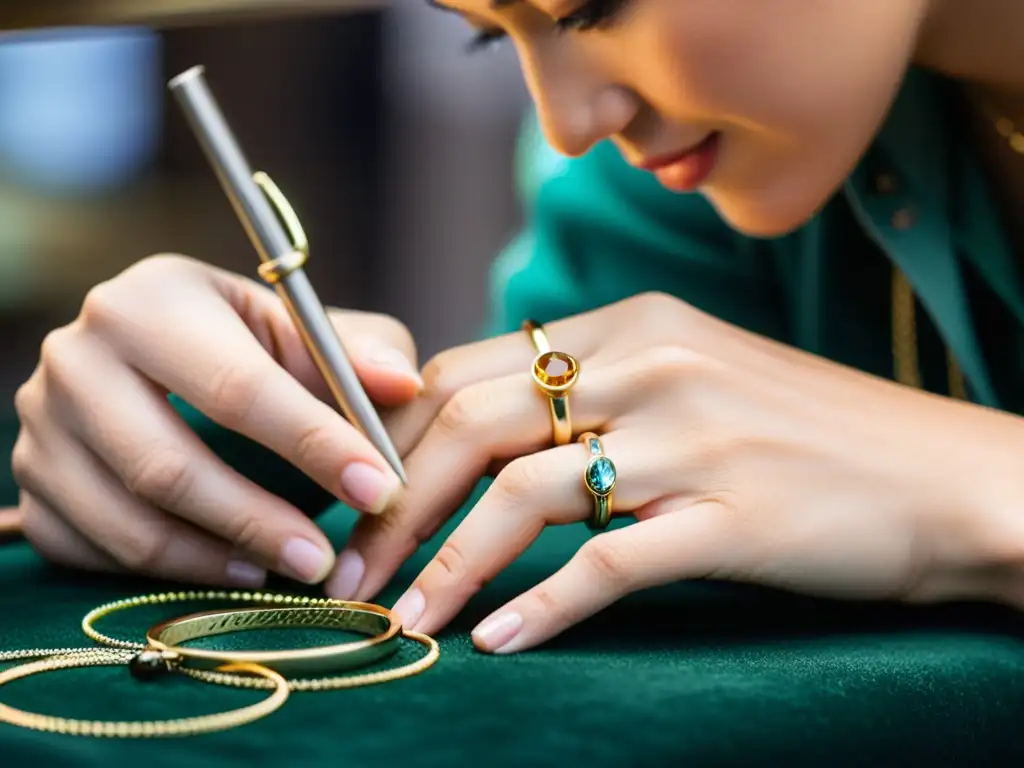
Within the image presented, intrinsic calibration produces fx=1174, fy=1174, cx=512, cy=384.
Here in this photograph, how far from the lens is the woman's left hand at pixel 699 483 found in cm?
57

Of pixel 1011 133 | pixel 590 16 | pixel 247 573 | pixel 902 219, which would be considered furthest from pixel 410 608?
pixel 1011 133

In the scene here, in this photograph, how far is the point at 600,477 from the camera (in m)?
0.58

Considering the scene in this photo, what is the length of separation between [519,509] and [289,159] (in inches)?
92.9

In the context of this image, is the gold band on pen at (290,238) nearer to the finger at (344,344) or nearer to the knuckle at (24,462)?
the finger at (344,344)

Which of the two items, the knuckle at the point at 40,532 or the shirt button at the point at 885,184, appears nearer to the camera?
the knuckle at the point at 40,532

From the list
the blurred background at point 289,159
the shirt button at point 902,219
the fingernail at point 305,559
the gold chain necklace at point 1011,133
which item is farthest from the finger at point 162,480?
the blurred background at point 289,159

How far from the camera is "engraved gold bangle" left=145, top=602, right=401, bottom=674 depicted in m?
0.47

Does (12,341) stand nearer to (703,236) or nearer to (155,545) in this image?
(703,236)

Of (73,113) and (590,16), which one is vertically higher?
(73,113)

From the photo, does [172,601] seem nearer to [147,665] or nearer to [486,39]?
[147,665]

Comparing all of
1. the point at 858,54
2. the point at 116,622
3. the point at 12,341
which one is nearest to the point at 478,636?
the point at 116,622

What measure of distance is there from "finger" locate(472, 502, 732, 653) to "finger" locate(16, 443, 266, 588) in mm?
183

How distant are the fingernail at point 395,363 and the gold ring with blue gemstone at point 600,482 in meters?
0.11

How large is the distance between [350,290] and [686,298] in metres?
1.87
